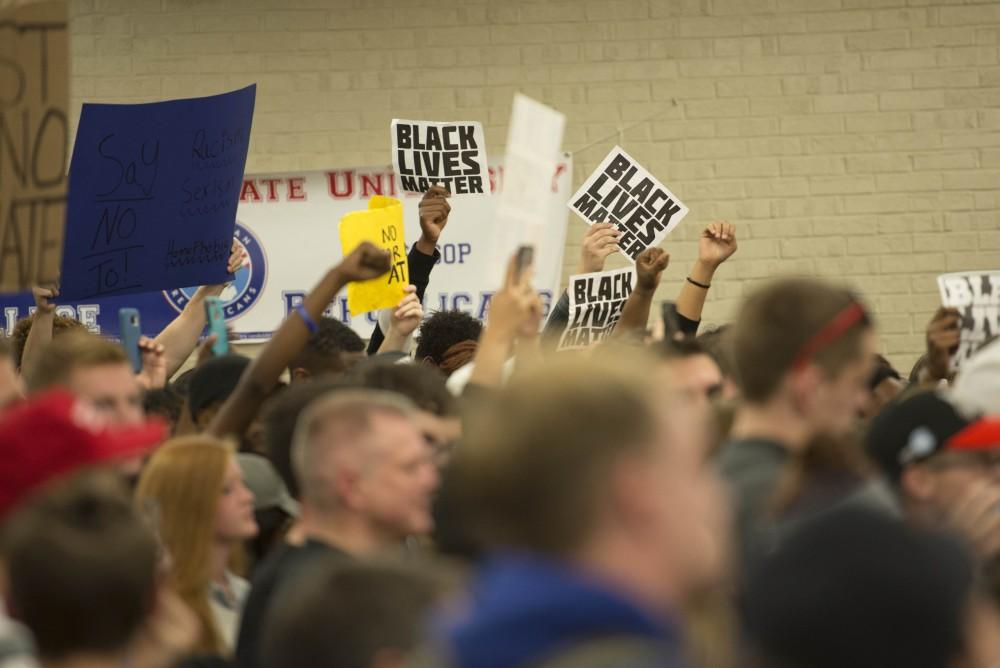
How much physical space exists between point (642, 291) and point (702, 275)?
0.89ft

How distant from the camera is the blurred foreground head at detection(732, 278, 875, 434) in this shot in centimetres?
270

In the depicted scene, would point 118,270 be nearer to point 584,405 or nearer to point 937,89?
point 584,405

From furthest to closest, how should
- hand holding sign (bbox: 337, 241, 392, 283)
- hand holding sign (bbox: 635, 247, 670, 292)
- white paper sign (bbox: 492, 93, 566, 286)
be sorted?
hand holding sign (bbox: 635, 247, 670, 292), hand holding sign (bbox: 337, 241, 392, 283), white paper sign (bbox: 492, 93, 566, 286)

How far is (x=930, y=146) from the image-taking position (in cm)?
890

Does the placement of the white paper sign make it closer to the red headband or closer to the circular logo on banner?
the red headband

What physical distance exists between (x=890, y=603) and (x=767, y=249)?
7156 millimetres

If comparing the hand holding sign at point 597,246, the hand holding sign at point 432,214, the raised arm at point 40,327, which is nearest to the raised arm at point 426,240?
the hand holding sign at point 432,214

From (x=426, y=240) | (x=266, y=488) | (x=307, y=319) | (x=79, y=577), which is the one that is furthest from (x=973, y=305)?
(x=79, y=577)

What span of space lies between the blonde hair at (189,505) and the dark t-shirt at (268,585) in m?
0.23

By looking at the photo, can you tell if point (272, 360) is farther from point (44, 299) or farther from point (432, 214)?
point (432, 214)

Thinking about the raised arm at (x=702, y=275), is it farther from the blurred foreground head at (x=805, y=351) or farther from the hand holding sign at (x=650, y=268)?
the blurred foreground head at (x=805, y=351)

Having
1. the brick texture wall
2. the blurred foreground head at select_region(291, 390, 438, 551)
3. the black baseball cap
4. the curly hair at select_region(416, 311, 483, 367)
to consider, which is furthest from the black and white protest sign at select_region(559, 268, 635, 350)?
the brick texture wall

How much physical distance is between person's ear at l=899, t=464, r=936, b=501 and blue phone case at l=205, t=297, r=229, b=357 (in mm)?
2194

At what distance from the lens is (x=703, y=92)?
895 cm
